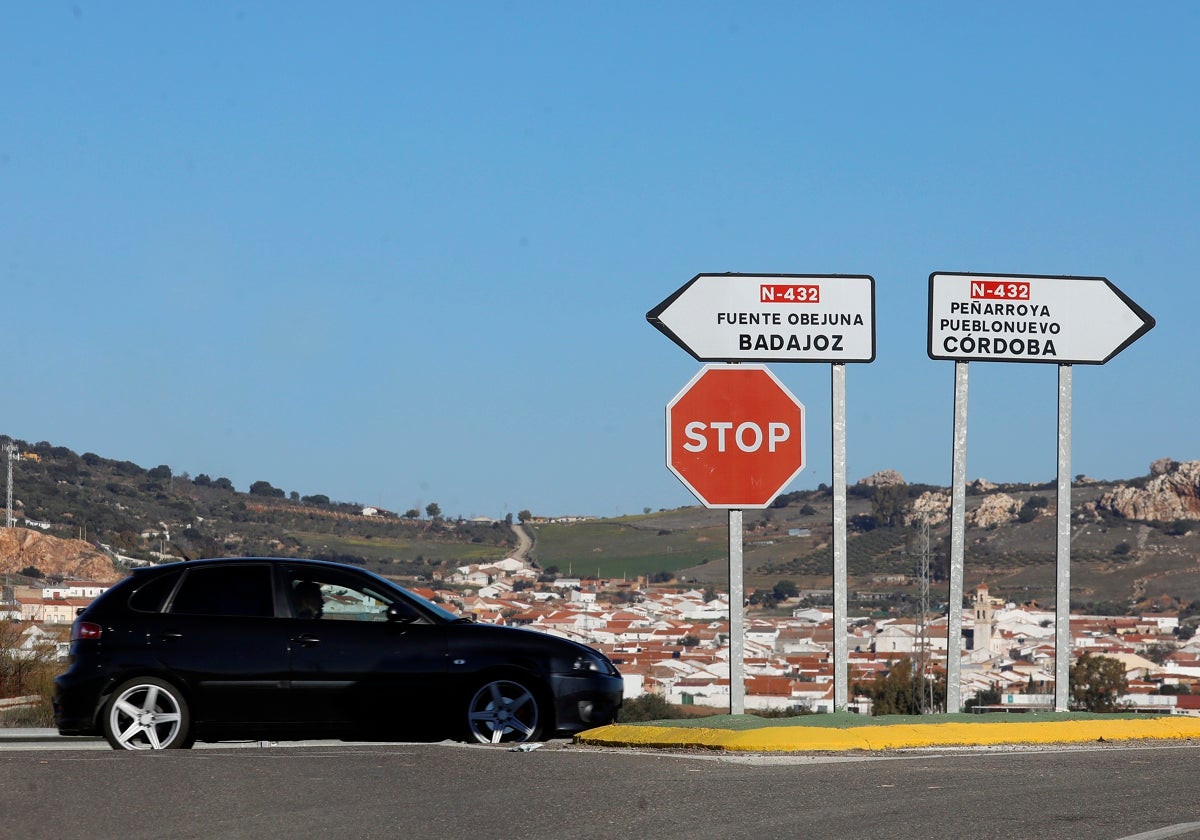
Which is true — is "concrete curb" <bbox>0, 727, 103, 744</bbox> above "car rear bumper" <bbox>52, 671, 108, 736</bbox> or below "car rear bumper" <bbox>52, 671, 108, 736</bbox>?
below

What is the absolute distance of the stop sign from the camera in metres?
13.4

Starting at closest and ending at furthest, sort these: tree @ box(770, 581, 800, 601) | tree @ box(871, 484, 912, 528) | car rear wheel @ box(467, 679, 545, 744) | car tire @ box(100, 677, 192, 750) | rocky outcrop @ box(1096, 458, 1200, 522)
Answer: car tire @ box(100, 677, 192, 750) → car rear wheel @ box(467, 679, 545, 744) → tree @ box(770, 581, 800, 601) → tree @ box(871, 484, 912, 528) → rocky outcrop @ box(1096, 458, 1200, 522)

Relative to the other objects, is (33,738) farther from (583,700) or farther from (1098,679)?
(1098,679)

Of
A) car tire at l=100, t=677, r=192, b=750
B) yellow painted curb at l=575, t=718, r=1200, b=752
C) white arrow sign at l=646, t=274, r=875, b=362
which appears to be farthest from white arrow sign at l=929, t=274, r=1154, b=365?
car tire at l=100, t=677, r=192, b=750

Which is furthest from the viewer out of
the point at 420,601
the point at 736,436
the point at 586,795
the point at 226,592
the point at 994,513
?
the point at 994,513

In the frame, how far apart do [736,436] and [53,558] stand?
92.3ft

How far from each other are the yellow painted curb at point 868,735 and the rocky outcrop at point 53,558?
23896mm

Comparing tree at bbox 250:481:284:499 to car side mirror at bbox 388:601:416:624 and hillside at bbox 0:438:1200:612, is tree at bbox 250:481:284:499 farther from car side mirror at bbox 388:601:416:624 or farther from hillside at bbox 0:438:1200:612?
car side mirror at bbox 388:601:416:624

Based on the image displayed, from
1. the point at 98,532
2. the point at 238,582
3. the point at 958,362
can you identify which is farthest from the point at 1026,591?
the point at 238,582

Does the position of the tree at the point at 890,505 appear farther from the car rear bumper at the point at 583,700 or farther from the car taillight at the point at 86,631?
the car taillight at the point at 86,631

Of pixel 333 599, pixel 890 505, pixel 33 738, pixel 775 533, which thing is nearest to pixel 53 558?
pixel 33 738

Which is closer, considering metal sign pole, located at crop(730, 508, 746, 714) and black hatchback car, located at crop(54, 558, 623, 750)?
black hatchback car, located at crop(54, 558, 623, 750)

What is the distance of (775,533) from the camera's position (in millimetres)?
95750

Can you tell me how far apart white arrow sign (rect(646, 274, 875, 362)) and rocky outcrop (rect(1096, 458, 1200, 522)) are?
236 ft
